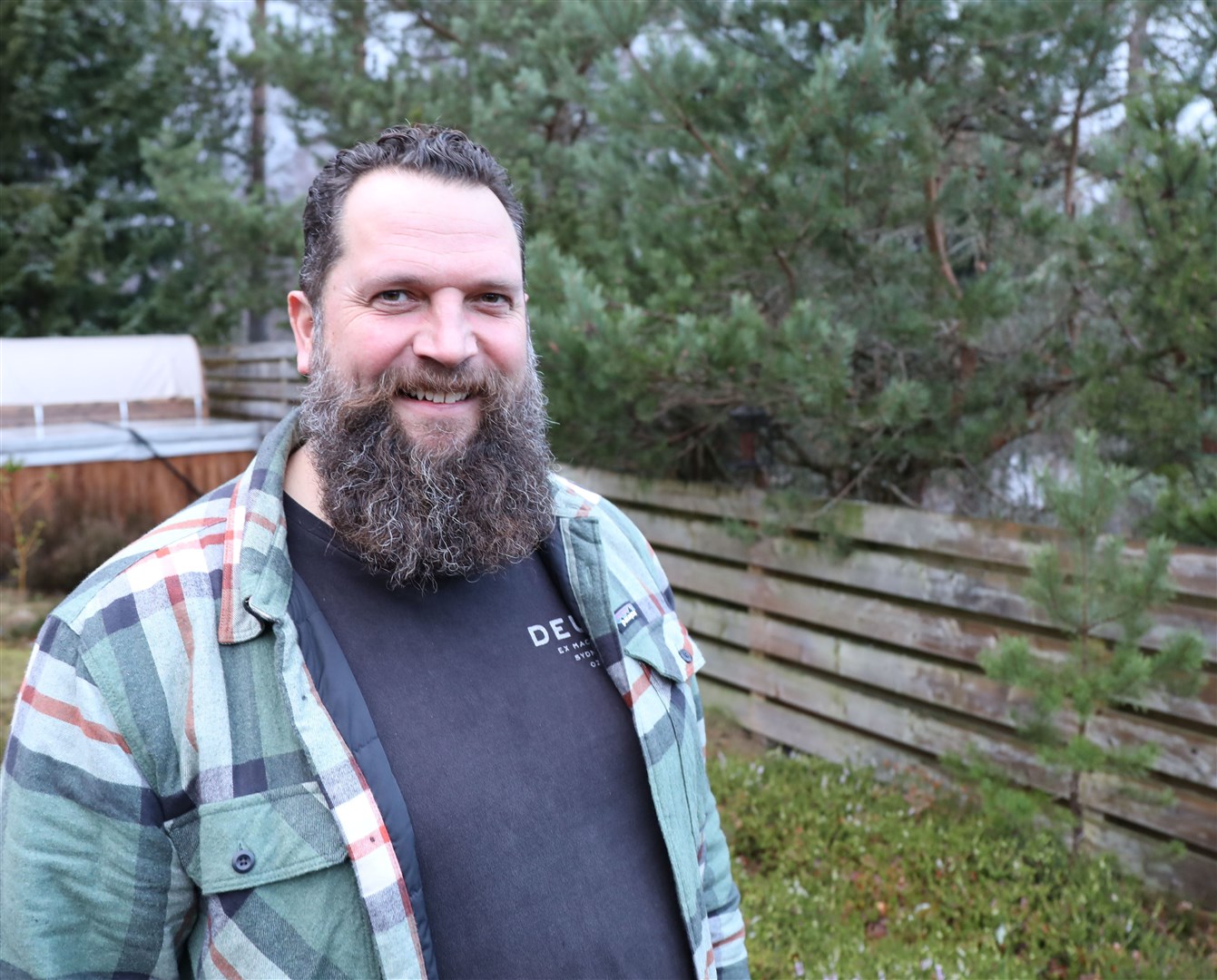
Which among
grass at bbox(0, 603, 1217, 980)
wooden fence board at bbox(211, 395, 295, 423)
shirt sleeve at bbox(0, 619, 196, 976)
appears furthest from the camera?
wooden fence board at bbox(211, 395, 295, 423)

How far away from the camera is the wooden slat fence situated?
3.78 m

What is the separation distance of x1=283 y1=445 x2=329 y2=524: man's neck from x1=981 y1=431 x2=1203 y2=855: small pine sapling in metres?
2.55

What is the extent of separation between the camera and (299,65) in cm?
889

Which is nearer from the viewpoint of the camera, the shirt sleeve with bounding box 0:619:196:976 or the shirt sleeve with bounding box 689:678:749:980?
the shirt sleeve with bounding box 0:619:196:976

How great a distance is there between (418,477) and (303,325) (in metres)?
0.40

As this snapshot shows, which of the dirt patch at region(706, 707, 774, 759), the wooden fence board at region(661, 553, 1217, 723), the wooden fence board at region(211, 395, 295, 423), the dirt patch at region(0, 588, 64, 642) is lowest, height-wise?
the dirt patch at region(706, 707, 774, 759)

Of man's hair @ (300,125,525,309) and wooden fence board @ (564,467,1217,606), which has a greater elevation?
man's hair @ (300,125,525,309)

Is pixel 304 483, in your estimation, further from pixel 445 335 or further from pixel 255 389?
pixel 255 389

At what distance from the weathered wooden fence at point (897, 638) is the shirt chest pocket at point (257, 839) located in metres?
3.16

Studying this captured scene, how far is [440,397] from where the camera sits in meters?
1.72

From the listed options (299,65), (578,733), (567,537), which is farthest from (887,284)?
(299,65)

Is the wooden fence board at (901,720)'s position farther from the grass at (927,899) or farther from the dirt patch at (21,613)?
the dirt patch at (21,613)

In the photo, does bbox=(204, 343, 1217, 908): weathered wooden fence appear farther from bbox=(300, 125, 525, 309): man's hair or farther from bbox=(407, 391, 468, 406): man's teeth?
bbox=(300, 125, 525, 309): man's hair

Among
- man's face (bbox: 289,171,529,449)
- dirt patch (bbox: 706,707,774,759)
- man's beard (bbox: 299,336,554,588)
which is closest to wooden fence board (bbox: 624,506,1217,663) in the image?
dirt patch (bbox: 706,707,774,759)
